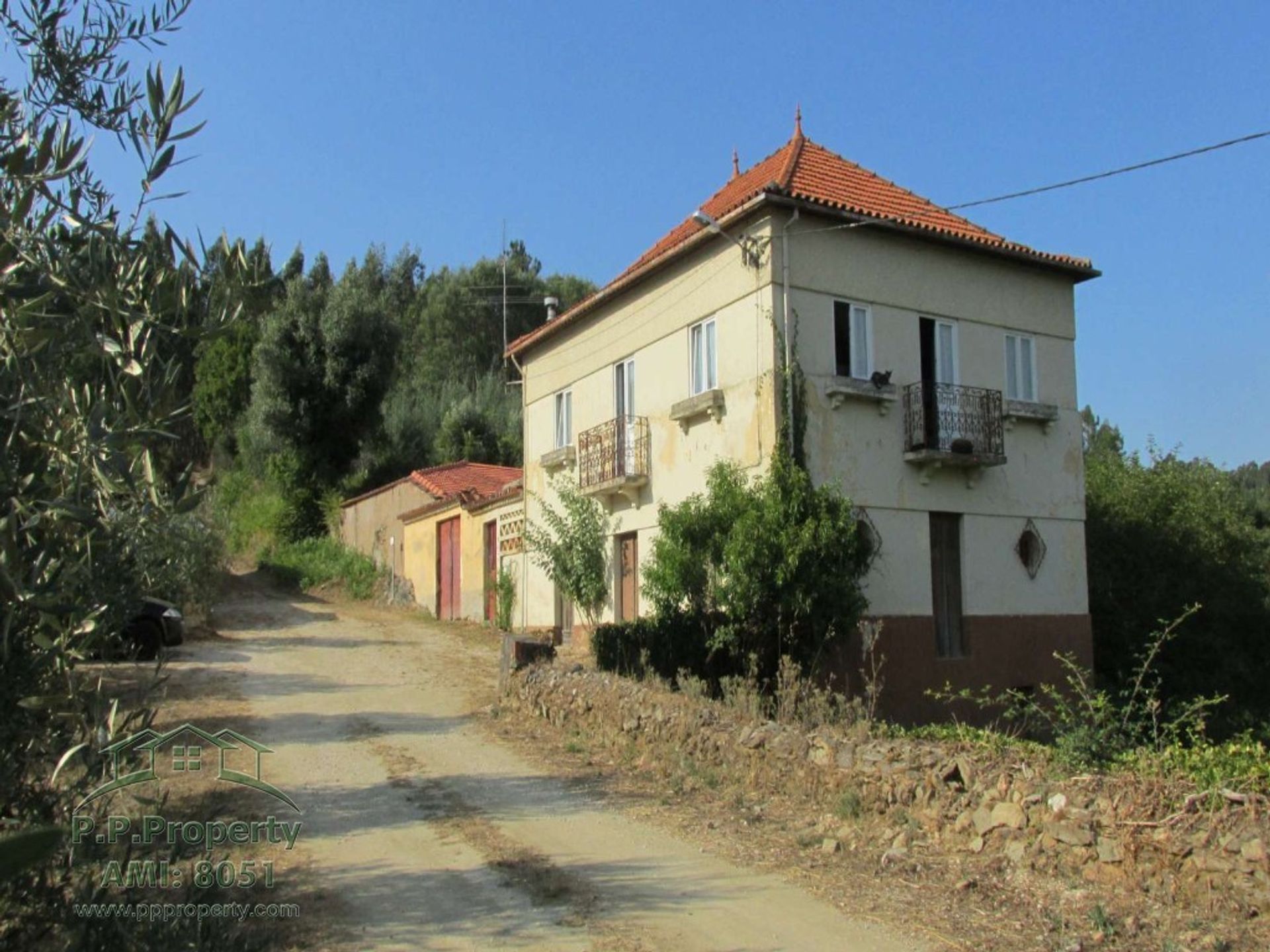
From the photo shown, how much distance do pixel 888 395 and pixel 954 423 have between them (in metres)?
1.37

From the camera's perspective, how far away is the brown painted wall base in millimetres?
16688

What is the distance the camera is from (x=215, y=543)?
23312 millimetres

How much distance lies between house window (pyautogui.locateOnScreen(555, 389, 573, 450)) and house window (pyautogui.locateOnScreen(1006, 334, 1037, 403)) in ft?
27.4

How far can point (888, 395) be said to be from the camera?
16.9m

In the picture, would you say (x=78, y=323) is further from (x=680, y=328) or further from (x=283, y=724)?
(x=680, y=328)

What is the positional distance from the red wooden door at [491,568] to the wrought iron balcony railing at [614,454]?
5094mm

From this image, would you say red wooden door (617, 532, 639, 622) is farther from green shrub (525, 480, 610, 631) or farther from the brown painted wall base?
the brown painted wall base

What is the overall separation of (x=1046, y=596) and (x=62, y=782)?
17.9m

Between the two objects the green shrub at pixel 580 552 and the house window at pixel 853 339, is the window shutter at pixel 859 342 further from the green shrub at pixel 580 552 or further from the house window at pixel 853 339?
the green shrub at pixel 580 552

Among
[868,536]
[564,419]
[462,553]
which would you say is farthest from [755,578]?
[462,553]

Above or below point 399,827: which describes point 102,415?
above

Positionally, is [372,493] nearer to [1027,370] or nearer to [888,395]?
[888,395]

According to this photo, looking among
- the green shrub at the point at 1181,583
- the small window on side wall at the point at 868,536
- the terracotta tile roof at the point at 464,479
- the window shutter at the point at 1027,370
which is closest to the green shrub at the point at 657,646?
the small window on side wall at the point at 868,536

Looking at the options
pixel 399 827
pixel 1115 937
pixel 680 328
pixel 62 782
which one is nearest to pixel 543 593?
pixel 680 328
